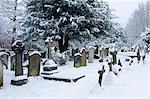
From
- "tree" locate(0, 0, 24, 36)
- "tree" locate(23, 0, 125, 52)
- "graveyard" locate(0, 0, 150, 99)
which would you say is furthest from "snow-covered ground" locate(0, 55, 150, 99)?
"tree" locate(0, 0, 24, 36)

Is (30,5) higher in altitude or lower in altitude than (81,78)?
higher

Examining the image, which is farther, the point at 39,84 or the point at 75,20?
the point at 75,20

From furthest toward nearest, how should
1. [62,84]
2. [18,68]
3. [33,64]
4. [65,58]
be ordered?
[65,58]
[33,64]
[62,84]
[18,68]

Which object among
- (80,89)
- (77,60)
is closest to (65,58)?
(77,60)

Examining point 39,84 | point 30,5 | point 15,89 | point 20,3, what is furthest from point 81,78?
point 20,3

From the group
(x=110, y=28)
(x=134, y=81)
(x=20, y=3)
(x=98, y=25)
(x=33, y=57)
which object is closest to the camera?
(x=33, y=57)

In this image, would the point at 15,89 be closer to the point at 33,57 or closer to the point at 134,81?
the point at 33,57

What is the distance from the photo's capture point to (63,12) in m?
20.3

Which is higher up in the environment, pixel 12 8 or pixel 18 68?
pixel 12 8

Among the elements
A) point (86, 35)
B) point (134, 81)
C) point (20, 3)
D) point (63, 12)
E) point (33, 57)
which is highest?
point (20, 3)

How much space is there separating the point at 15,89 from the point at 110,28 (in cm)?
1529

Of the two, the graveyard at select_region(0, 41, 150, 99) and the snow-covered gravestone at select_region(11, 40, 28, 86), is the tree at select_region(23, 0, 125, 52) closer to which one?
the graveyard at select_region(0, 41, 150, 99)

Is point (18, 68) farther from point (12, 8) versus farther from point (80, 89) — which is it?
point (12, 8)

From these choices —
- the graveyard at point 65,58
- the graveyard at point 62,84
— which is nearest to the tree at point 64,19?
the graveyard at point 65,58
